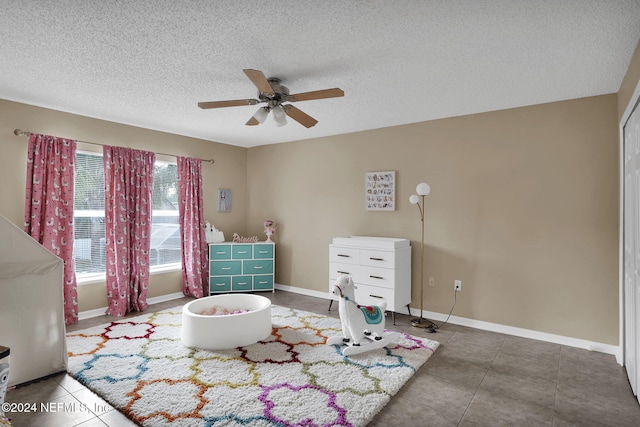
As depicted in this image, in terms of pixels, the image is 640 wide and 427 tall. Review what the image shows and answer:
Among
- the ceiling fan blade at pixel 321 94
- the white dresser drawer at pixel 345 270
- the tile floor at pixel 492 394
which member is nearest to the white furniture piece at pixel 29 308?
the tile floor at pixel 492 394

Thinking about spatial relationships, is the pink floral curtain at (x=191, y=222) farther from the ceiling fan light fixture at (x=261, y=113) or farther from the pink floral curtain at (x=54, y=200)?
the ceiling fan light fixture at (x=261, y=113)

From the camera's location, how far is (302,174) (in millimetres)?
5402

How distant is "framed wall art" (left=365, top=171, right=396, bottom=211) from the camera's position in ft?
14.8

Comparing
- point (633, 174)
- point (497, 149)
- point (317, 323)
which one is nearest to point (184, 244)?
point (317, 323)

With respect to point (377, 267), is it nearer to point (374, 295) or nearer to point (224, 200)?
point (374, 295)

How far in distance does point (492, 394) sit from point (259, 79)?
8.91ft

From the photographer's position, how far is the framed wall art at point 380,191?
450cm

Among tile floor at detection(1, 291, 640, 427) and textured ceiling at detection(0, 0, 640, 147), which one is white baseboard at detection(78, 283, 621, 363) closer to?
tile floor at detection(1, 291, 640, 427)

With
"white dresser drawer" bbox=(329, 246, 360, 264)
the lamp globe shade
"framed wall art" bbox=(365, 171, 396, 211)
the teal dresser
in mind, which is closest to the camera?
the lamp globe shade

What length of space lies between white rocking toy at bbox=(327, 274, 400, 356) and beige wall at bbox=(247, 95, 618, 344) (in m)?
1.24

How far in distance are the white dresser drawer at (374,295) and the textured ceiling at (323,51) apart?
6.62 ft

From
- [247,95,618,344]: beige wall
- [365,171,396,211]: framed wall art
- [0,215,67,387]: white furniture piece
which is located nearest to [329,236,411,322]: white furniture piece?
[247,95,618,344]: beige wall

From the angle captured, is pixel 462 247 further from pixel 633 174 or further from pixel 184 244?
pixel 184 244

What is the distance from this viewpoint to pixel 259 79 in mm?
2377
